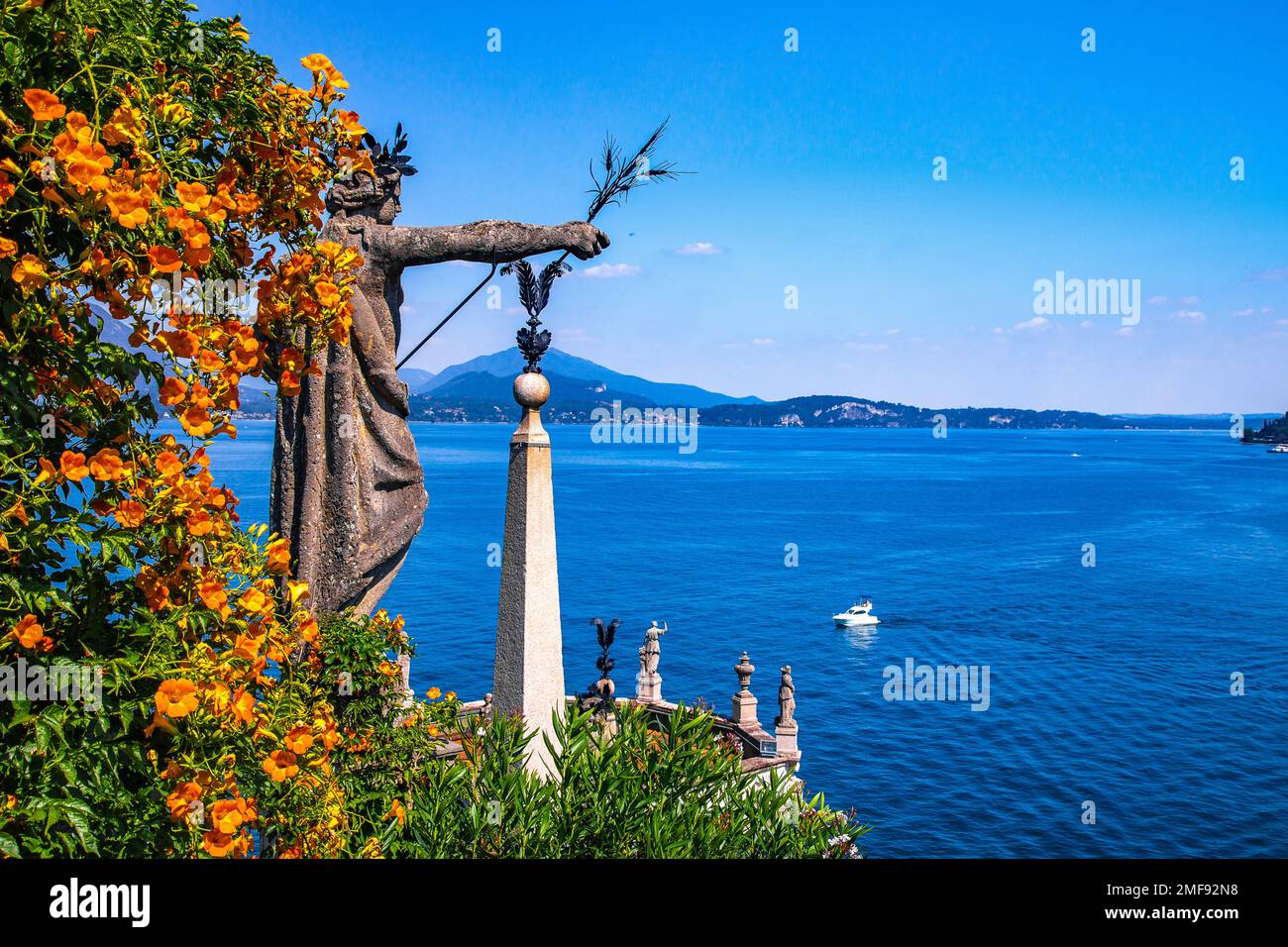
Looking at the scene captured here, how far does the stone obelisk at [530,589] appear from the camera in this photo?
1003 centimetres

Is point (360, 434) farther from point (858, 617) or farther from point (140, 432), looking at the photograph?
point (858, 617)

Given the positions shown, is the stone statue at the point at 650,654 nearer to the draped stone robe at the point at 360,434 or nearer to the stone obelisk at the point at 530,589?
the stone obelisk at the point at 530,589

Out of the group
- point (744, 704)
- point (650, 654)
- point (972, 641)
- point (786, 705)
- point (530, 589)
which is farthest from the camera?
point (972, 641)

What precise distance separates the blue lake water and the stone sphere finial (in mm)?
28430

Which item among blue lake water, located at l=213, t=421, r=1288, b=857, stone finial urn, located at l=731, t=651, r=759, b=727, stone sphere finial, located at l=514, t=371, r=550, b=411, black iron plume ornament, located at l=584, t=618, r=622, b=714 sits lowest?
blue lake water, located at l=213, t=421, r=1288, b=857

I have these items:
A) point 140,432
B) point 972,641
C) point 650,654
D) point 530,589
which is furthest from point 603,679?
point 972,641

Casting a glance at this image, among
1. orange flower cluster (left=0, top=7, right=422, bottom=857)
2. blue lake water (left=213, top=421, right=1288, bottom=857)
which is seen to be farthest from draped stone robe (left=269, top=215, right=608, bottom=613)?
blue lake water (left=213, top=421, right=1288, bottom=857)

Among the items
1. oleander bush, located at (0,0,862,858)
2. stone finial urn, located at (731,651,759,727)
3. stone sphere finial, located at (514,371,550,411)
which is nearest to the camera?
oleander bush, located at (0,0,862,858)

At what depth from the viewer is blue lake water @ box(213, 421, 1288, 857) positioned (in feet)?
127

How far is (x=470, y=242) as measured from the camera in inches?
304

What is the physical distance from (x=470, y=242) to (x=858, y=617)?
61185 mm

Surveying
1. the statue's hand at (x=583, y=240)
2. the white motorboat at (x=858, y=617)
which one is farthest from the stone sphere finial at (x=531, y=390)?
the white motorboat at (x=858, y=617)

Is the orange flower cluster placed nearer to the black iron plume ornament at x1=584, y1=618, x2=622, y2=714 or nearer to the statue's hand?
the statue's hand
